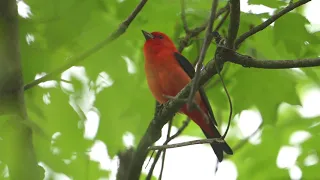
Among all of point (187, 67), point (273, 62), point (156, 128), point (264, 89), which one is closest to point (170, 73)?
point (187, 67)

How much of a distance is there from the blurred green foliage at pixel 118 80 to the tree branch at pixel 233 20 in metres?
0.61

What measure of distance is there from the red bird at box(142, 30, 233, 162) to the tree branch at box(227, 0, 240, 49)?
1.50 m

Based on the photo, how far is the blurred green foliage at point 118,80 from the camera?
7.42ft

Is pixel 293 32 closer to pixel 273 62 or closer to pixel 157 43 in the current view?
pixel 273 62

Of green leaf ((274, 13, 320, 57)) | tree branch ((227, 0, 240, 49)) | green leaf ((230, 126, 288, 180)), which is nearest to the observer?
tree branch ((227, 0, 240, 49))

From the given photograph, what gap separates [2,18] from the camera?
190cm

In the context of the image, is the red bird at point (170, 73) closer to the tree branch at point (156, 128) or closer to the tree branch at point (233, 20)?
the tree branch at point (156, 128)

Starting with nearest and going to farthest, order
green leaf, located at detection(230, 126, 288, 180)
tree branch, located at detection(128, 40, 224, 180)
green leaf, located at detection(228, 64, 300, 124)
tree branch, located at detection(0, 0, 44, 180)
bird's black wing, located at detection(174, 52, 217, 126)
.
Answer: tree branch, located at detection(0, 0, 44, 180)
tree branch, located at detection(128, 40, 224, 180)
green leaf, located at detection(228, 64, 300, 124)
green leaf, located at detection(230, 126, 288, 180)
bird's black wing, located at detection(174, 52, 217, 126)

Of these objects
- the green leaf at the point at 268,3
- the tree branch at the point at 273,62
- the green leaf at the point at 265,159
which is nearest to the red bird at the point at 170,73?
the green leaf at the point at 265,159

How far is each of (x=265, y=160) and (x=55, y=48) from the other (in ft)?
5.51

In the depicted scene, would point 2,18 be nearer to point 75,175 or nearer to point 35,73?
point 35,73

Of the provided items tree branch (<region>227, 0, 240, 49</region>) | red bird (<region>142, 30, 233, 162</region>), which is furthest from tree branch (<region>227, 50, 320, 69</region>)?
red bird (<region>142, 30, 233, 162</region>)

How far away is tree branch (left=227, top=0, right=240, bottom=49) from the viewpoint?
187 centimetres

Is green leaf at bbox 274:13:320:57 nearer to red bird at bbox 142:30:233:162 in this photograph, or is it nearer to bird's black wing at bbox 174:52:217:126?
bird's black wing at bbox 174:52:217:126
